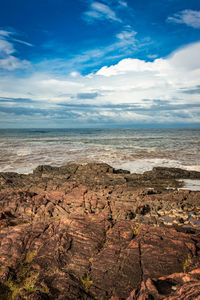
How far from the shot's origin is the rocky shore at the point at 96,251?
14.8ft

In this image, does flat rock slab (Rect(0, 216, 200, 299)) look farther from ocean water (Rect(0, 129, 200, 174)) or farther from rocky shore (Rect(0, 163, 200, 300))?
ocean water (Rect(0, 129, 200, 174))

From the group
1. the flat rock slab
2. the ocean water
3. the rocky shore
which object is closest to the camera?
the rocky shore

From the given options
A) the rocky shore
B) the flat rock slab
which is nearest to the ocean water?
the rocky shore

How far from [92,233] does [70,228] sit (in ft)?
2.75

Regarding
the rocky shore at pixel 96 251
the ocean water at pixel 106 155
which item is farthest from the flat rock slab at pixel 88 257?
the ocean water at pixel 106 155

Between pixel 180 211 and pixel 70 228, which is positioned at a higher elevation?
pixel 70 228

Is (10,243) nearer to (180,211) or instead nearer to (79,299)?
(79,299)

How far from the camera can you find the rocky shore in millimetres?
4496

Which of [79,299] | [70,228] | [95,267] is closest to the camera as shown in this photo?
[79,299]

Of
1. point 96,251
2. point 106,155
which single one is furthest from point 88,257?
point 106,155

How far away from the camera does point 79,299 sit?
14.4ft

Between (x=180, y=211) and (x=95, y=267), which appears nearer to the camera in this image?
(x=95, y=267)

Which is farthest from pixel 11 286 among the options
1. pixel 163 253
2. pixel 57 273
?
pixel 163 253

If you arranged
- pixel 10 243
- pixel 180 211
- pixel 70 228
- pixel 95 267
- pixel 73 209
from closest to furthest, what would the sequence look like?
pixel 95 267, pixel 10 243, pixel 70 228, pixel 73 209, pixel 180 211
